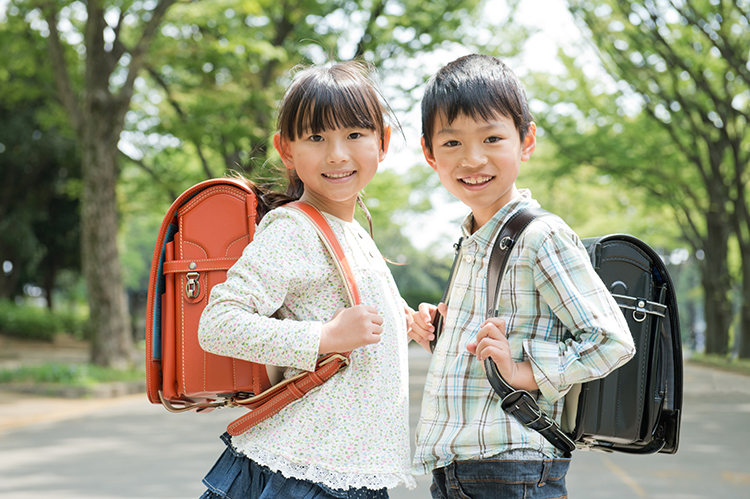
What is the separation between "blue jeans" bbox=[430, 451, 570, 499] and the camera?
1.58 m

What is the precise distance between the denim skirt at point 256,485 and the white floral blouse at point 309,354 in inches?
0.9

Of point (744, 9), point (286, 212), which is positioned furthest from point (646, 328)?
point (744, 9)

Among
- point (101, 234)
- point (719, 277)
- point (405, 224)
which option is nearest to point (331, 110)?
point (101, 234)

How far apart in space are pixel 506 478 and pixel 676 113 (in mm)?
16308

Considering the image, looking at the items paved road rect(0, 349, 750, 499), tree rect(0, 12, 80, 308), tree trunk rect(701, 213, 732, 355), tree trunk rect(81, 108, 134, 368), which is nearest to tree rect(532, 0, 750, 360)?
tree trunk rect(701, 213, 732, 355)

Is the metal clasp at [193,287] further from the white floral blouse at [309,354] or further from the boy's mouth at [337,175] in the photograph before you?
the boy's mouth at [337,175]

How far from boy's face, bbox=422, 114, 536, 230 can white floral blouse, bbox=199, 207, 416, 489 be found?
12.5 inches

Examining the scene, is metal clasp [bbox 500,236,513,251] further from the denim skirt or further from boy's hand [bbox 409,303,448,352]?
the denim skirt

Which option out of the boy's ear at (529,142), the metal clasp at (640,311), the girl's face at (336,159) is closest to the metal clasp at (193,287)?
the girl's face at (336,159)

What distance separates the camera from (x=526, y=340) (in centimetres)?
160

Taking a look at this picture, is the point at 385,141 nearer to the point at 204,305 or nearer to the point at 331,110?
the point at 331,110

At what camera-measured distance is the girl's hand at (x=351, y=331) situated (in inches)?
61.1

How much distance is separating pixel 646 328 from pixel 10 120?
81.6 ft

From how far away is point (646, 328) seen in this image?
1636 millimetres
